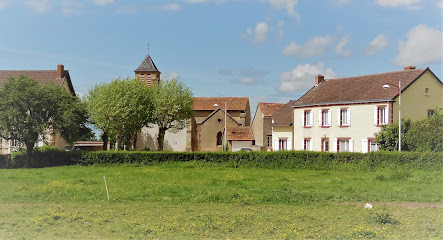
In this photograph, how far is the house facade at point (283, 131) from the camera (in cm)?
5225

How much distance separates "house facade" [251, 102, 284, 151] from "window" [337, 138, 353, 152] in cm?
1809

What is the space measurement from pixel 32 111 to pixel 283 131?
28.2 m

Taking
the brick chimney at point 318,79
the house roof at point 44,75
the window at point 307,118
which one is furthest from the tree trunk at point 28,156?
the brick chimney at point 318,79

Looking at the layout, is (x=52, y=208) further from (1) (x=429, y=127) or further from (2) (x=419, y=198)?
(1) (x=429, y=127)

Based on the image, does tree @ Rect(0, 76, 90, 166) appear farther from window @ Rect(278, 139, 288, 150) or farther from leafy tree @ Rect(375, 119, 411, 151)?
leafy tree @ Rect(375, 119, 411, 151)

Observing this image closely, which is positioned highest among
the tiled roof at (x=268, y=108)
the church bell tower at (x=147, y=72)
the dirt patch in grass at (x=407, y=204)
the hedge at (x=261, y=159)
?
the church bell tower at (x=147, y=72)

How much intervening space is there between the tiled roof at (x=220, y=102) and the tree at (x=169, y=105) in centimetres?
1713

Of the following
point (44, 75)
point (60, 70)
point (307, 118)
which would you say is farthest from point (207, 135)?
point (44, 75)

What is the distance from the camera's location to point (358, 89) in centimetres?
4509

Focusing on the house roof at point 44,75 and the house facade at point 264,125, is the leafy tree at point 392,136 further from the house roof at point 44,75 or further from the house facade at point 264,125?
the house roof at point 44,75

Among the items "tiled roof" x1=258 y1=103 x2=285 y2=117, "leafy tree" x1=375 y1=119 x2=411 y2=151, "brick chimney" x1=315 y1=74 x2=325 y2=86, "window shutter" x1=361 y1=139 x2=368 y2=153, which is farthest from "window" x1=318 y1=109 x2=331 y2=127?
"tiled roof" x1=258 y1=103 x2=285 y2=117

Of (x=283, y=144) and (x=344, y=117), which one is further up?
(x=344, y=117)

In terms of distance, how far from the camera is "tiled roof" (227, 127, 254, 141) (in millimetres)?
61309

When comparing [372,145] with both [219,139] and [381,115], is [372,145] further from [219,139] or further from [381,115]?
[219,139]
